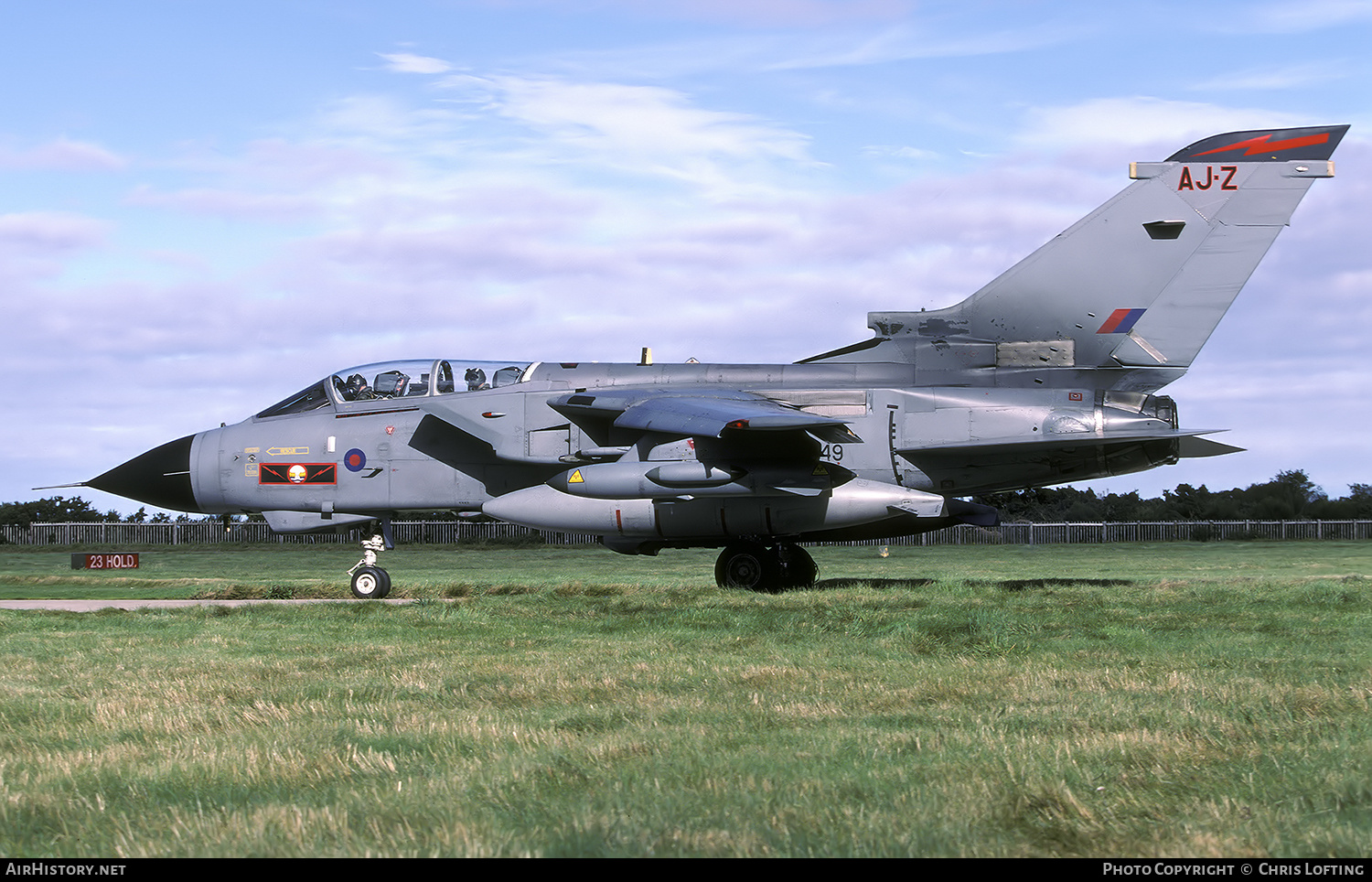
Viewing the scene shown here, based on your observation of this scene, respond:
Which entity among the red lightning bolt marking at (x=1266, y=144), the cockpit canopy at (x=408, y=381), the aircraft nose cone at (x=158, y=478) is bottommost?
the aircraft nose cone at (x=158, y=478)

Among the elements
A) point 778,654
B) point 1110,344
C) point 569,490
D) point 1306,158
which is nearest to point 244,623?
point 569,490

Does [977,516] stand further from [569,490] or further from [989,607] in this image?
[569,490]

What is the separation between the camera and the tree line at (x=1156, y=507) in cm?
4344

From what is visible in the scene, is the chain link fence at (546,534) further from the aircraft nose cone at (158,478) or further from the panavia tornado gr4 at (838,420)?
the panavia tornado gr4 at (838,420)

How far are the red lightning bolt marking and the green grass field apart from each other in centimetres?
657

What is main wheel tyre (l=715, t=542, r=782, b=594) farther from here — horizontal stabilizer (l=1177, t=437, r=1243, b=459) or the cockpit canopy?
horizontal stabilizer (l=1177, t=437, r=1243, b=459)

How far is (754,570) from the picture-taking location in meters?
16.2

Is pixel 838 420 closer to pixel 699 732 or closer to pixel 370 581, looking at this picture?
pixel 370 581

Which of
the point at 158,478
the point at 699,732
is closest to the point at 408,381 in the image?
the point at 158,478

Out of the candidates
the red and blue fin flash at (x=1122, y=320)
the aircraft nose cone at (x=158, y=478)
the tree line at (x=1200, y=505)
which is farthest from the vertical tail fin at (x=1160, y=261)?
the tree line at (x=1200, y=505)

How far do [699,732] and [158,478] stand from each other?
13.7 meters

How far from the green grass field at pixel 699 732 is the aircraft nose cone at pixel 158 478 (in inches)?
194
